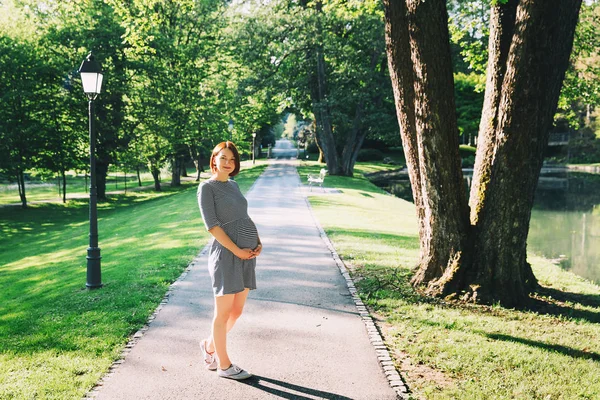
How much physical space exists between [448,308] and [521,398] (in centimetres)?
230

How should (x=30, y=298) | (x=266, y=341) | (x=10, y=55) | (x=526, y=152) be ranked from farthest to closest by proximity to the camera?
(x=10, y=55)
(x=30, y=298)
(x=526, y=152)
(x=266, y=341)

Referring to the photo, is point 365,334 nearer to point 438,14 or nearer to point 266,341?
point 266,341

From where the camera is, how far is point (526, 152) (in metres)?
6.31

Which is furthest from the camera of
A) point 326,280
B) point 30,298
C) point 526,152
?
point 30,298

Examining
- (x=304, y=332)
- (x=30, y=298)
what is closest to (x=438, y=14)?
(x=304, y=332)

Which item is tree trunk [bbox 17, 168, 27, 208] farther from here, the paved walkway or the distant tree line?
the paved walkway

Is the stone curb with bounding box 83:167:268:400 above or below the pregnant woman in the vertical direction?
below

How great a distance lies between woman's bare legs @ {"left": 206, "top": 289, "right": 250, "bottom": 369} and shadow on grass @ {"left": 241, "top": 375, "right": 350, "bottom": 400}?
32 centimetres

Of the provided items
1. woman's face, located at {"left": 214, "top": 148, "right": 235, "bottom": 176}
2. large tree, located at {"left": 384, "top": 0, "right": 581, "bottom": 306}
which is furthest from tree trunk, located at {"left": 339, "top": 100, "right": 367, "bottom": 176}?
woman's face, located at {"left": 214, "top": 148, "right": 235, "bottom": 176}

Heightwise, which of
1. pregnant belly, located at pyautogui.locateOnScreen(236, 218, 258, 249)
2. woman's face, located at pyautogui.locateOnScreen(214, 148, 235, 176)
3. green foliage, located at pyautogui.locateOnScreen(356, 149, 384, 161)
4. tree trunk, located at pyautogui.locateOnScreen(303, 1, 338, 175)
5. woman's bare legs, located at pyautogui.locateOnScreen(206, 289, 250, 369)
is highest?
tree trunk, located at pyautogui.locateOnScreen(303, 1, 338, 175)

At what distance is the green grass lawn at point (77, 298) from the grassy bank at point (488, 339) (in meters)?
3.09

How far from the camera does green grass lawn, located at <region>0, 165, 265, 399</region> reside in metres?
4.67

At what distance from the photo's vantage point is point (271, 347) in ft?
17.1

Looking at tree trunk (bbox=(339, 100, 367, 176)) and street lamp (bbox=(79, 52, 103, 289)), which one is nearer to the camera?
street lamp (bbox=(79, 52, 103, 289))
